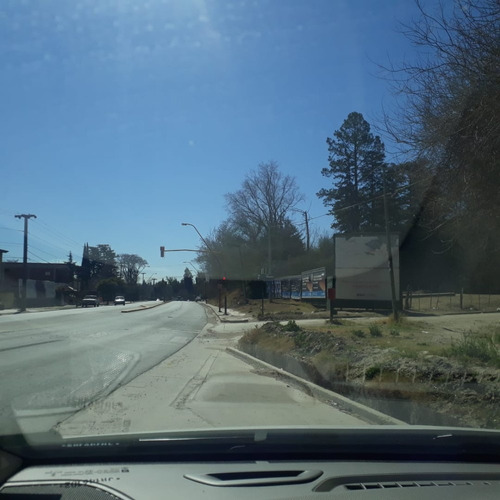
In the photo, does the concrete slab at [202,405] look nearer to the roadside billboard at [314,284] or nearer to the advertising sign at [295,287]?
the roadside billboard at [314,284]

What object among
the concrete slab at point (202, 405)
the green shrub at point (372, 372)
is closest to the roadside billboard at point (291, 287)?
the concrete slab at point (202, 405)

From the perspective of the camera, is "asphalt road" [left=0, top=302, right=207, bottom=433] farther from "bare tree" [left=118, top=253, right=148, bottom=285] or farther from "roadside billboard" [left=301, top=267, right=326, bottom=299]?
"bare tree" [left=118, top=253, right=148, bottom=285]

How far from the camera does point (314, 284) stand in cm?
4688

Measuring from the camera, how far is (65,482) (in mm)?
3648

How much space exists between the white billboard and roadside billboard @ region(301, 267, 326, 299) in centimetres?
409

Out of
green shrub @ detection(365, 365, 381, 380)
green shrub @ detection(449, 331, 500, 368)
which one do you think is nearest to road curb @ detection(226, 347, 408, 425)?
green shrub @ detection(365, 365, 381, 380)

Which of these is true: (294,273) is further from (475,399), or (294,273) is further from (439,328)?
(475,399)

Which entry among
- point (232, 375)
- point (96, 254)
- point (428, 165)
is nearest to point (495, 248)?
point (428, 165)

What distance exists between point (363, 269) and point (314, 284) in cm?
869

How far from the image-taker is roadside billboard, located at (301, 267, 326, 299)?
145 feet

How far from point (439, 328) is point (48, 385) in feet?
47.4

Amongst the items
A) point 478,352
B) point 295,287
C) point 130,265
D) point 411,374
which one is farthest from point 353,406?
point 130,265

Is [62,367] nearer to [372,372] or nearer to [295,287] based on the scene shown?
[372,372]

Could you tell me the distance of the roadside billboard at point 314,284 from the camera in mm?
44188
